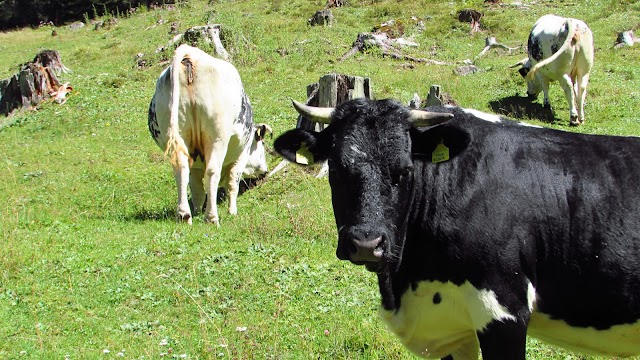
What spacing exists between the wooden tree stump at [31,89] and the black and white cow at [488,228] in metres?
18.2

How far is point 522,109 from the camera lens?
16.4m

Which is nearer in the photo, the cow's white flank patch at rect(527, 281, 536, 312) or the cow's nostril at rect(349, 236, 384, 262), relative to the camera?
the cow's nostril at rect(349, 236, 384, 262)

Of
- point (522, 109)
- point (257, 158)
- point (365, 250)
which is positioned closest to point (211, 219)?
point (257, 158)

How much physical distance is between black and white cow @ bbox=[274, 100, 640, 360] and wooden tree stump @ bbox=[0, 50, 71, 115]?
1824cm

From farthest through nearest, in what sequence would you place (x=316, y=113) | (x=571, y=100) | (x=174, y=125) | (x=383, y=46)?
(x=383, y=46) → (x=571, y=100) → (x=174, y=125) → (x=316, y=113)

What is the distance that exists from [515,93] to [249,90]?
7229mm

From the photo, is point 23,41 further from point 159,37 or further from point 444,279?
point 444,279

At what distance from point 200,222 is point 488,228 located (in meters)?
7.13

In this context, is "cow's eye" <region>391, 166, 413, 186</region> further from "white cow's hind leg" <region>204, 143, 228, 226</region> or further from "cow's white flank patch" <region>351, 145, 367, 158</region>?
"white cow's hind leg" <region>204, 143, 228, 226</region>

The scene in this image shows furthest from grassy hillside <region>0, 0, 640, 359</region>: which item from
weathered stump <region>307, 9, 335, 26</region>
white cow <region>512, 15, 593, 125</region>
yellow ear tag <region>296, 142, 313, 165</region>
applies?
yellow ear tag <region>296, 142, 313, 165</region>

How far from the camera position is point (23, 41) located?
134ft

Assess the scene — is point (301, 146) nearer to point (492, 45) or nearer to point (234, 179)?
point (234, 179)

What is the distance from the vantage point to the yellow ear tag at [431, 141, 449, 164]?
15.3 feet

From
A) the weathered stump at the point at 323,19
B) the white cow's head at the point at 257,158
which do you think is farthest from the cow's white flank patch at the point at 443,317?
the weathered stump at the point at 323,19
